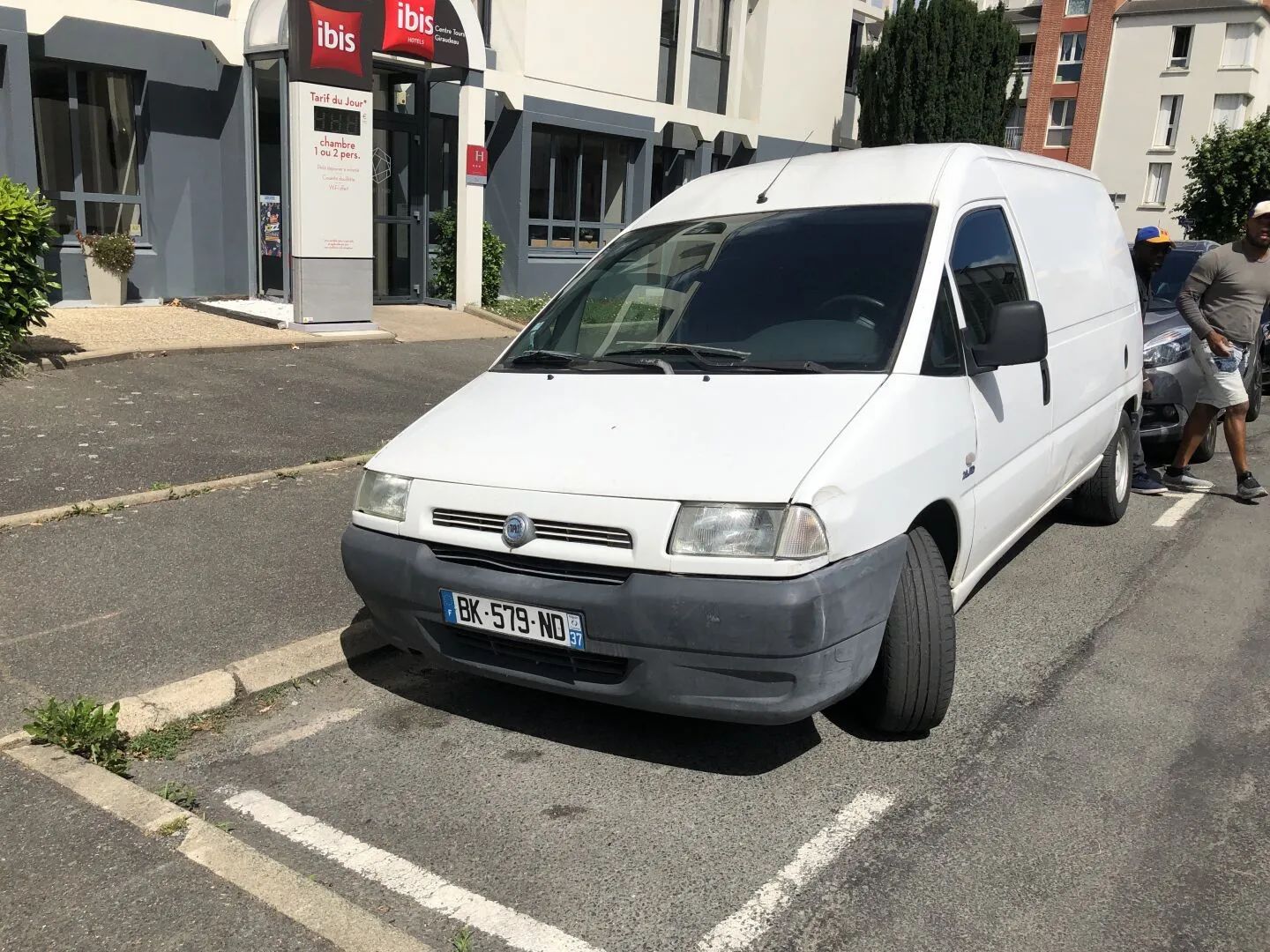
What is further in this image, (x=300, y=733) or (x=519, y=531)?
(x=300, y=733)

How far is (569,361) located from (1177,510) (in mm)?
4941

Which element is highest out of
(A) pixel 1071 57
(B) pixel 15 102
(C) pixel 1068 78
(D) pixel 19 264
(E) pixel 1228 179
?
(A) pixel 1071 57

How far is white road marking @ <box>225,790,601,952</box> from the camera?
8.90ft

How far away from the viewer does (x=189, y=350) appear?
10664 millimetres

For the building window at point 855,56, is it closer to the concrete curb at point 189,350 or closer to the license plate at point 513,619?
the concrete curb at point 189,350

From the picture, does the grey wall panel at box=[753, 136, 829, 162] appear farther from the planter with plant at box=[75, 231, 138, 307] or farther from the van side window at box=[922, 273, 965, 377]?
the van side window at box=[922, 273, 965, 377]

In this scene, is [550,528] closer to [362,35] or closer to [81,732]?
[81,732]

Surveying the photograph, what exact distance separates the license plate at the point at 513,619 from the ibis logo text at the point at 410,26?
438 inches

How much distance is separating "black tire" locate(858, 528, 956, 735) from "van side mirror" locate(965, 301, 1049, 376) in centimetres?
80

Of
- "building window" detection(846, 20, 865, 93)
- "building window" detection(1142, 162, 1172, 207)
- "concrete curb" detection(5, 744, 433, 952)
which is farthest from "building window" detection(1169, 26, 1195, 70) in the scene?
"concrete curb" detection(5, 744, 433, 952)

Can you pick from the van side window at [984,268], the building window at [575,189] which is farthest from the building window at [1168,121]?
the van side window at [984,268]

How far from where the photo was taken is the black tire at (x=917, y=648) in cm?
349

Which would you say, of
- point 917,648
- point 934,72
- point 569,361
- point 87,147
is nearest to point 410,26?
point 87,147

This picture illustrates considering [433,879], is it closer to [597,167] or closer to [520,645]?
[520,645]
